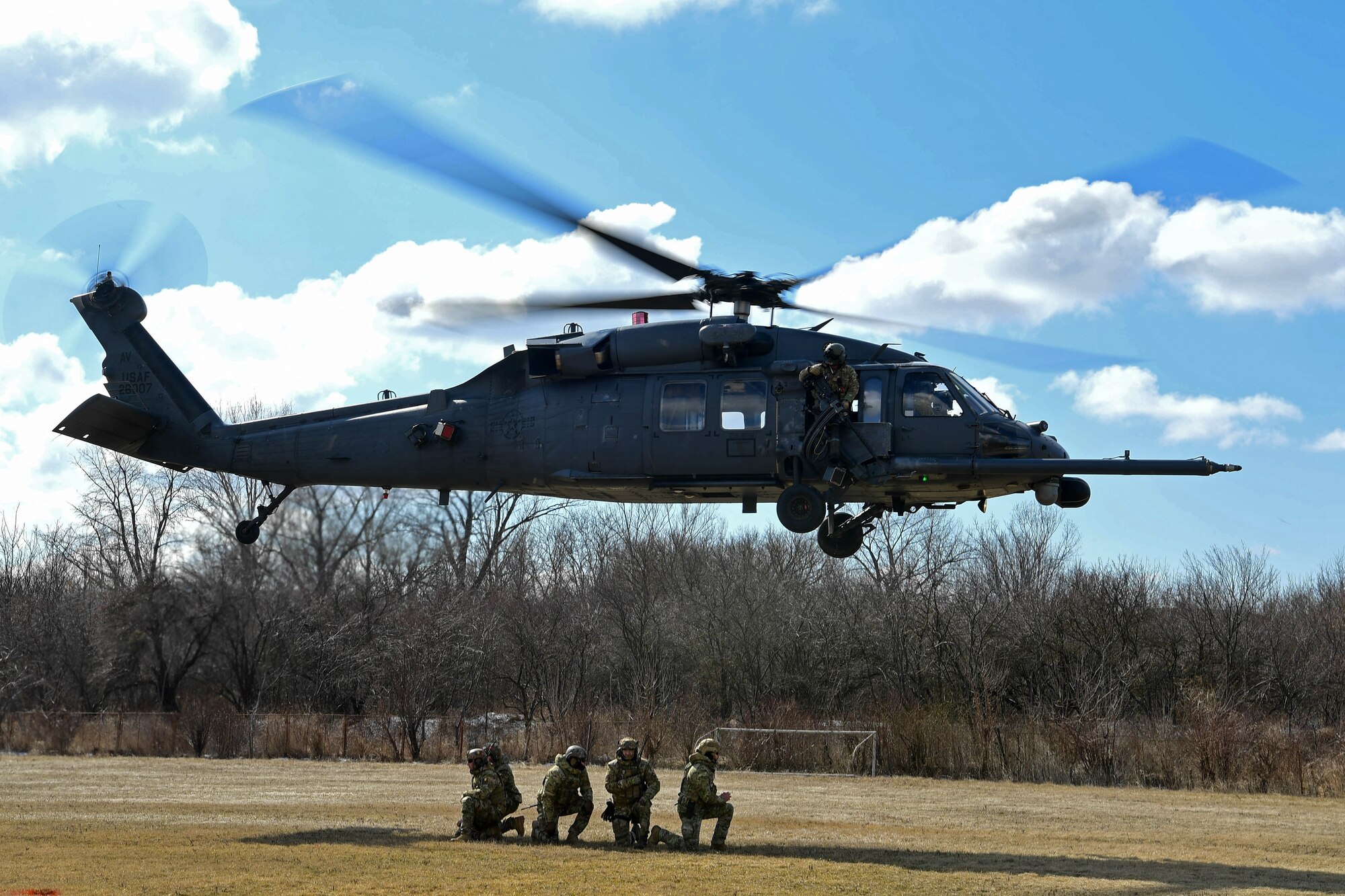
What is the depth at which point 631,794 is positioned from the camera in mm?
15344

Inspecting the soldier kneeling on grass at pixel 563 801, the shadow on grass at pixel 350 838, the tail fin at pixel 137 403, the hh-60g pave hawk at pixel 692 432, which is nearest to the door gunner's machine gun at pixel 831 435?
the hh-60g pave hawk at pixel 692 432

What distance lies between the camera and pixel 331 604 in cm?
4150

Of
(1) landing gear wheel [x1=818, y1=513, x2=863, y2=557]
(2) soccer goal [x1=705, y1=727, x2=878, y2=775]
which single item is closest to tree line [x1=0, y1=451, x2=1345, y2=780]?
(2) soccer goal [x1=705, y1=727, x2=878, y2=775]

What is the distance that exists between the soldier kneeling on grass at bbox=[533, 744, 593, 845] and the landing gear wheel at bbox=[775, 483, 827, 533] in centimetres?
389

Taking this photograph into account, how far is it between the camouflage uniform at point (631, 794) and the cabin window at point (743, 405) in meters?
4.07

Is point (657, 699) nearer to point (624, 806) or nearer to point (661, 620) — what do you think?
point (661, 620)

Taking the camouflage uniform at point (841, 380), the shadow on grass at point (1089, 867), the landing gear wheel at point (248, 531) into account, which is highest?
the camouflage uniform at point (841, 380)

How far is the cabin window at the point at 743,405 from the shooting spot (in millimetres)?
15172

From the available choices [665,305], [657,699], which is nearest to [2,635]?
[657,699]

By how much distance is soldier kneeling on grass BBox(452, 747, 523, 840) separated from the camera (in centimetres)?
1566

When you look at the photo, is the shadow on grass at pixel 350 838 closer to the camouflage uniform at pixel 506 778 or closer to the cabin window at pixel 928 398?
the camouflage uniform at pixel 506 778

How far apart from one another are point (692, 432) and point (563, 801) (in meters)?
4.87

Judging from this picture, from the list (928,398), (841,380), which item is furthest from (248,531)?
(928,398)

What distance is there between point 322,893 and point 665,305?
26.6 ft
